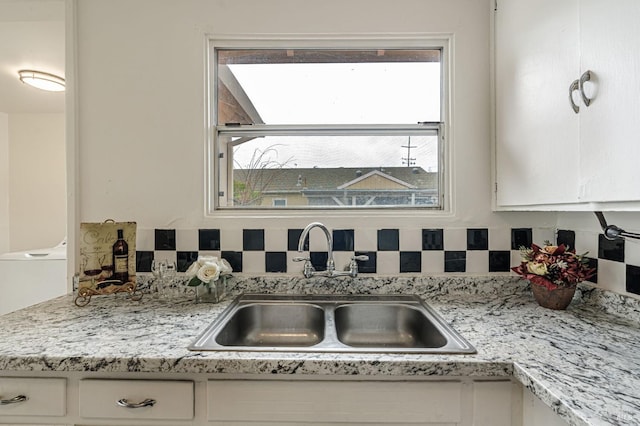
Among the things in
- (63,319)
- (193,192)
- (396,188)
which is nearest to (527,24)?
(396,188)

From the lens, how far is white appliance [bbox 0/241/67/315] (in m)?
2.36

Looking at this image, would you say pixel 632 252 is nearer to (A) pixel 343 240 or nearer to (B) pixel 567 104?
(B) pixel 567 104

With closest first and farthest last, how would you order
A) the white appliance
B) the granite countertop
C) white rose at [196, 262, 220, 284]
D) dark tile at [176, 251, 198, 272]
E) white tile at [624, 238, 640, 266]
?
the granite countertop → white tile at [624, 238, 640, 266] → white rose at [196, 262, 220, 284] → dark tile at [176, 251, 198, 272] → the white appliance

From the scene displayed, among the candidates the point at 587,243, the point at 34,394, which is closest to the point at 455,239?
the point at 587,243

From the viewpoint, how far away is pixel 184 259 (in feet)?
4.59

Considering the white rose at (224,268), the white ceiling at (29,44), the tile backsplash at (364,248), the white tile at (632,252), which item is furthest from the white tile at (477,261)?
the white ceiling at (29,44)

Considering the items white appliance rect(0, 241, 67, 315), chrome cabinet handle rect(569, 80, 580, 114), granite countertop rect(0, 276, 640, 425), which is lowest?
white appliance rect(0, 241, 67, 315)

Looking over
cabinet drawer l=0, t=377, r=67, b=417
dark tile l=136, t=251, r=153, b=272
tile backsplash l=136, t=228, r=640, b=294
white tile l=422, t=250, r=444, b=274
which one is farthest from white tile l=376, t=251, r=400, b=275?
cabinet drawer l=0, t=377, r=67, b=417

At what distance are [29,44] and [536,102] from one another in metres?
2.70

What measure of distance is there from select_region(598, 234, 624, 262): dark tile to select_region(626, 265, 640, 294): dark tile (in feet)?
0.14

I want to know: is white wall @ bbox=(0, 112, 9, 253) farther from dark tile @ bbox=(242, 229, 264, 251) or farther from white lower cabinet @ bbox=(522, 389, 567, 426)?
white lower cabinet @ bbox=(522, 389, 567, 426)

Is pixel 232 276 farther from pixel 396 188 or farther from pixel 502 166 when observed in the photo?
pixel 502 166

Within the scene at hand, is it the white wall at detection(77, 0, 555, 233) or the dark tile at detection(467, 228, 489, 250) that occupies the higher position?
the white wall at detection(77, 0, 555, 233)

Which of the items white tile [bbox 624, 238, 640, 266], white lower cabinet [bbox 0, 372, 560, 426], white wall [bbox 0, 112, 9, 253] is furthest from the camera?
white wall [bbox 0, 112, 9, 253]
